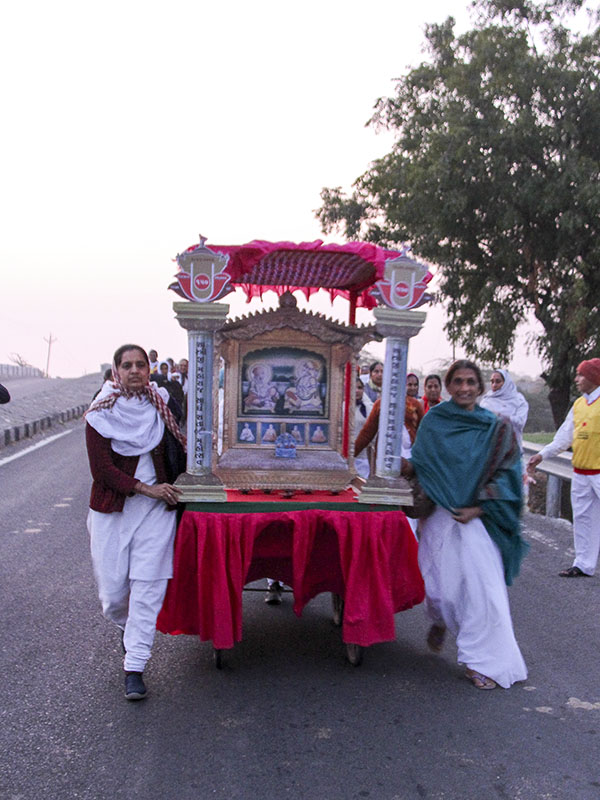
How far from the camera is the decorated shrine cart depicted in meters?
4.53

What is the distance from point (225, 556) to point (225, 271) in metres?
1.66

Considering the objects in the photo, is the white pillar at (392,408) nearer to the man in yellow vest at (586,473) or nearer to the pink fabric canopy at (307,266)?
the pink fabric canopy at (307,266)

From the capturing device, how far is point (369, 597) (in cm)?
460

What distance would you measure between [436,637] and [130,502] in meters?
1.99

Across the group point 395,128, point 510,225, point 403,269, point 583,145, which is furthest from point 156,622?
point 395,128

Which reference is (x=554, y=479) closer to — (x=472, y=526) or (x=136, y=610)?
(x=472, y=526)

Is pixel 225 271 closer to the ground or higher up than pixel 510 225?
closer to the ground

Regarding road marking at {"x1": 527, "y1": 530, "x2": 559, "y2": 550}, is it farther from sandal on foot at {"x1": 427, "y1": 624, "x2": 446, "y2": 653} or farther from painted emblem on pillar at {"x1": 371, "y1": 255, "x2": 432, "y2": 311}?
painted emblem on pillar at {"x1": 371, "y1": 255, "x2": 432, "y2": 311}

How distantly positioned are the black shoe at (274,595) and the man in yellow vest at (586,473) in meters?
2.70

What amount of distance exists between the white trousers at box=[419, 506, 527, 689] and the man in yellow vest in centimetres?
284

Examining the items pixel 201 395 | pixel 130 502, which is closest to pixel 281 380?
pixel 201 395

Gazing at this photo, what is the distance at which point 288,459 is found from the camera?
5383mm

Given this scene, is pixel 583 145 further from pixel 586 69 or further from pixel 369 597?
pixel 369 597

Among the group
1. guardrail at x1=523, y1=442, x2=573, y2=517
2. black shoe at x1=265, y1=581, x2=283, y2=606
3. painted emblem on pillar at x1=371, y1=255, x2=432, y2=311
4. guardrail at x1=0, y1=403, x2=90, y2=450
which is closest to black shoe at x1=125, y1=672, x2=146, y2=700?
black shoe at x1=265, y1=581, x2=283, y2=606
